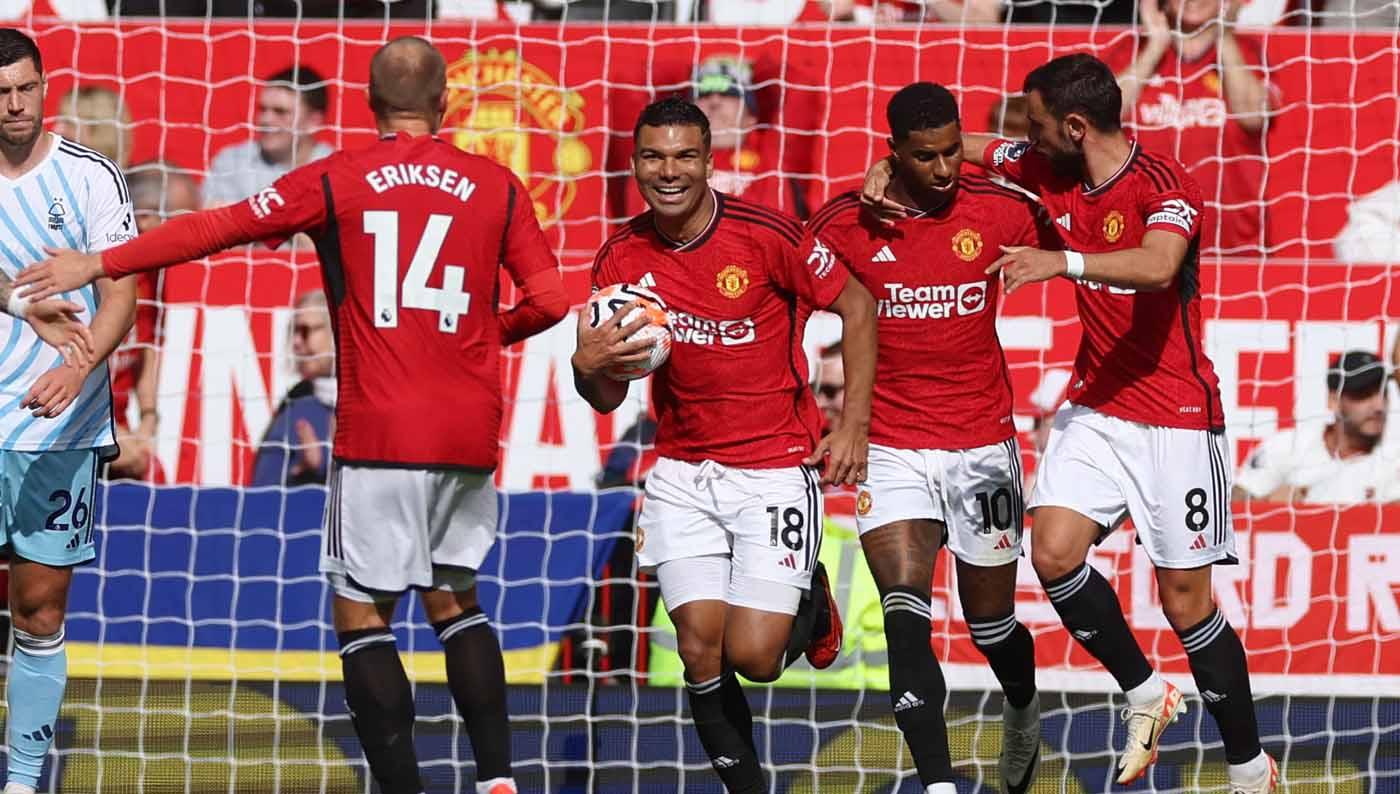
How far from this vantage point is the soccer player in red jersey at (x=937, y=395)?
208 inches

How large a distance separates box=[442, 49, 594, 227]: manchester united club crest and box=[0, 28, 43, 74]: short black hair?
12.9 ft

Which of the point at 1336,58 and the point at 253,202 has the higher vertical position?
the point at 1336,58

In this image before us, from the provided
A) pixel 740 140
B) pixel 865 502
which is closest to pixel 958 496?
pixel 865 502

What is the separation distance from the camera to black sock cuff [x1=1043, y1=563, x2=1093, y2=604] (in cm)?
539

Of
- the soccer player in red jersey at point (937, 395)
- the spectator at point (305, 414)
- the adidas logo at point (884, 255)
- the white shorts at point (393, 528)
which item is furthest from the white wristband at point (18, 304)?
the spectator at point (305, 414)

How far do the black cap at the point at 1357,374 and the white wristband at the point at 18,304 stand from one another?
565 centimetres

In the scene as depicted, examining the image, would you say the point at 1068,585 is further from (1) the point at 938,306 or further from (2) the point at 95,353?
(2) the point at 95,353

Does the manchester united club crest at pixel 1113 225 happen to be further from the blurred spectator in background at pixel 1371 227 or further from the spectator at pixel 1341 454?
the blurred spectator in background at pixel 1371 227

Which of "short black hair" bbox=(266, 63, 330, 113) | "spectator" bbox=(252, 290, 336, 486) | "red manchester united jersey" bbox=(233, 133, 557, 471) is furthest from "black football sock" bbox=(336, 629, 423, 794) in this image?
"short black hair" bbox=(266, 63, 330, 113)

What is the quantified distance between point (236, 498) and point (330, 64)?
8.90 ft

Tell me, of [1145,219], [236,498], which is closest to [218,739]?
[236,498]

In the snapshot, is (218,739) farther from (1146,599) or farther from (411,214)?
(1146,599)

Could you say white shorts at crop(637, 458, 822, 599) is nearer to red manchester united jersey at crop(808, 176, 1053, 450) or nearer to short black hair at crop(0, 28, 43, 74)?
red manchester united jersey at crop(808, 176, 1053, 450)

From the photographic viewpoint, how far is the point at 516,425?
8.61 meters
